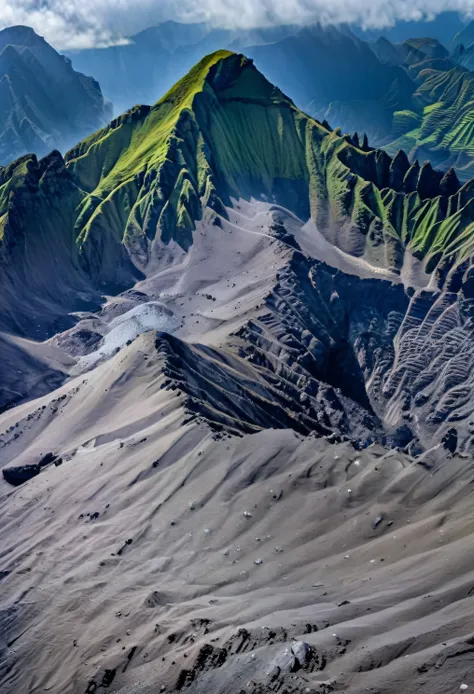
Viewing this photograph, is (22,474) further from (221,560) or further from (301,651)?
(301,651)

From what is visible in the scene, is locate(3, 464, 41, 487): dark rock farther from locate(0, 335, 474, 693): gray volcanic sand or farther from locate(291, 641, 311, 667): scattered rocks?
locate(291, 641, 311, 667): scattered rocks

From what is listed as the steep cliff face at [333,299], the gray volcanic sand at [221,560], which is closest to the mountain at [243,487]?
the gray volcanic sand at [221,560]

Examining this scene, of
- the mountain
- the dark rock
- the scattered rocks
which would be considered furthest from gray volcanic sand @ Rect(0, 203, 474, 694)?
the dark rock

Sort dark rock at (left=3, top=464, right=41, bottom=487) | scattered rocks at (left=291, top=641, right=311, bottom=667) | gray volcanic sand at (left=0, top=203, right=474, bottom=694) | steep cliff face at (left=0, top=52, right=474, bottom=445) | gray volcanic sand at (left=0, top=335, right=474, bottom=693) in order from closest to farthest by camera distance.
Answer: scattered rocks at (left=291, top=641, right=311, bottom=667)
gray volcanic sand at (left=0, top=203, right=474, bottom=694)
gray volcanic sand at (left=0, top=335, right=474, bottom=693)
dark rock at (left=3, top=464, right=41, bottom=487)
steep cliff face at (left=0, top=52, right=474, bottom=445)

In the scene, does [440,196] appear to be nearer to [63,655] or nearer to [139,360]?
[139,360]

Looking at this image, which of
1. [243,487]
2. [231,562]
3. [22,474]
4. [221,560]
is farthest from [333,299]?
[231,562]

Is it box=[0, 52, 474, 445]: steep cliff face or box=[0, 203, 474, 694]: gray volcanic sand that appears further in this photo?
box=[0, 52, 474, 445]: steep cliff face
